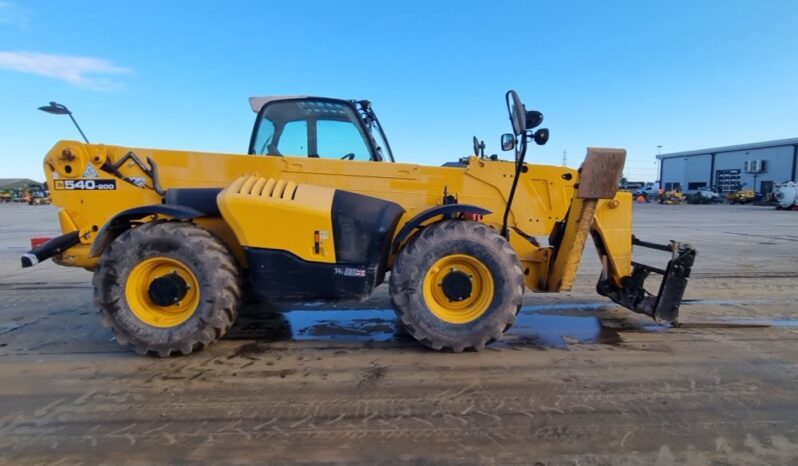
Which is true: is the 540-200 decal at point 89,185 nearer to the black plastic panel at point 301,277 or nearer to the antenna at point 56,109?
the antenna at point 56,109

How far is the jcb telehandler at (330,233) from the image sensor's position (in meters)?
4.06

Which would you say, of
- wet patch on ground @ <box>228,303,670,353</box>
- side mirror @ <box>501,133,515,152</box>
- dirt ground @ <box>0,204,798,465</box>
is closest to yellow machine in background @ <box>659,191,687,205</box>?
dirt ground @ <box>0,204,798,465</box>

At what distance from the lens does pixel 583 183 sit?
4383mm

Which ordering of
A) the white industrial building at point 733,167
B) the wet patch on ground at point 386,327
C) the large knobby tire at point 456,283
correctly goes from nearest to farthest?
the large knobby tire at point 456,283
the wet patch on ground at point 386,327
the white industrial building at point 733,167

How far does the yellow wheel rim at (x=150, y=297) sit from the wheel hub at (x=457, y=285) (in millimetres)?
2146

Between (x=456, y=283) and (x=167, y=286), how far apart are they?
2485 millimetres

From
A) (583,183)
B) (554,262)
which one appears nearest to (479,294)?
(554,262)

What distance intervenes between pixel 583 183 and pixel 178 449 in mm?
3774

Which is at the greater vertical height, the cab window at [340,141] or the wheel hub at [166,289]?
the cab window at [340,141]

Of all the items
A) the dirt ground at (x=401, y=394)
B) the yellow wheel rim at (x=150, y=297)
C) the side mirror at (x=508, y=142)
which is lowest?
the dirt ground at (x=401, y=394)

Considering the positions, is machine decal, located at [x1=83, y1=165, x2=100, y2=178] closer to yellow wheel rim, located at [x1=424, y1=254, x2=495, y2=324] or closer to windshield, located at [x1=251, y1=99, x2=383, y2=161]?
windshield, located at [x1=251, y1=99, x2=383, y2=161]

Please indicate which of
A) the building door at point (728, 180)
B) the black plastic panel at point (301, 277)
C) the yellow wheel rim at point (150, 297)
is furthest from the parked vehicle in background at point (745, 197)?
the yellow wheel rim at point (150, 297)

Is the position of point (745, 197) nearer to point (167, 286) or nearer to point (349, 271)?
point (349, 271)

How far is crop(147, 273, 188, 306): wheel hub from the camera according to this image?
408cm
